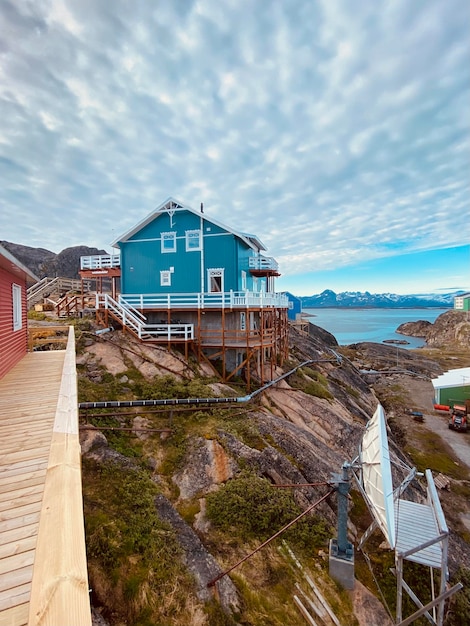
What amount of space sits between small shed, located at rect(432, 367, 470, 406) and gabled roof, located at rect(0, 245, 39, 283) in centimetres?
3575

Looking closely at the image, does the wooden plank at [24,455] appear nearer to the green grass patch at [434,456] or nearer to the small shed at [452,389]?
the green grass patch at [434,456]

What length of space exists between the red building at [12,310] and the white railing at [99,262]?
10051 mm

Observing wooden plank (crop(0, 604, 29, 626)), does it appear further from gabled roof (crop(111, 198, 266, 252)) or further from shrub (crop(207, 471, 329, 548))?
gabled roof (crop(111, 198, 266, 252))

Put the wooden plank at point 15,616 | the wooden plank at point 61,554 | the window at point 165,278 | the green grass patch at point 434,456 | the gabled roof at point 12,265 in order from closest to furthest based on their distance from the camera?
the wooden plank at point 61,554 < the wooden plank at point 15,616 < the gabled roof at point 12,265 < the green grass patch at point 434,456 < the window at point 165,278

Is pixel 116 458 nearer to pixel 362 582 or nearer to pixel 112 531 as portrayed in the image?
pixel 112 531

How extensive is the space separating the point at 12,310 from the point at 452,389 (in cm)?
3698

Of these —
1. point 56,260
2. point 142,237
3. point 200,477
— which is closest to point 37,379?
point 200,477

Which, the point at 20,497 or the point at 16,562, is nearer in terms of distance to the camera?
the point at 16,562

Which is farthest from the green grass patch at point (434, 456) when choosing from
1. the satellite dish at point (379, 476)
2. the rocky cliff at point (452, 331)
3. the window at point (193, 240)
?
the rocky cliff at point (452, 331)

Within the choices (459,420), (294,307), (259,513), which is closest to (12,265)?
(259,513)

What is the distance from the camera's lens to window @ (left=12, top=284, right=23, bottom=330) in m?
11.2

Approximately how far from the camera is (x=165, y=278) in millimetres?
23016

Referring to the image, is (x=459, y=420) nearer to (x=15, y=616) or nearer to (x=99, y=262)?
(x=99, y=262)

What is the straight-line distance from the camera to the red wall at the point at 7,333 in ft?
29.8
